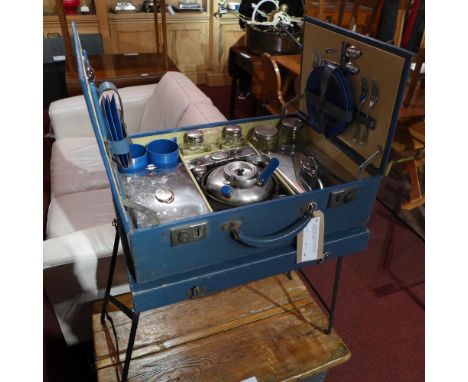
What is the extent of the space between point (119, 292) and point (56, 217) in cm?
47

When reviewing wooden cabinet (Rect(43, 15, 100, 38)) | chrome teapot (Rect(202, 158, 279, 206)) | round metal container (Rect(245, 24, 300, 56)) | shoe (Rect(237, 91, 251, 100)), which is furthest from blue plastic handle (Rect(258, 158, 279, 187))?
wooden cabinet (Rect(43, 15, 100, 38))

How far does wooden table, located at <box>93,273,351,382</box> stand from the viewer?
1153 millimetres

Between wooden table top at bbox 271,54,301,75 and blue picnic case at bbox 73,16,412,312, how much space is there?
1.47 metres

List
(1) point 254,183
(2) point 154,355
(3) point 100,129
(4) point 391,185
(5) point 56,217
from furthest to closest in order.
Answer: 1. (4) point 391,185
2. (5) point 56,217
3. (2) point 154,355
4. (1) point 254,183
5. (3) point 100,129

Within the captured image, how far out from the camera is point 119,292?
4.61 feet

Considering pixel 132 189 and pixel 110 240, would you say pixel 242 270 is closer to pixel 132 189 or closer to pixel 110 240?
pixel 132 189

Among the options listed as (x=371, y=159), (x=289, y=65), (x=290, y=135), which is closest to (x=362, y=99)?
(x=371, y=159)

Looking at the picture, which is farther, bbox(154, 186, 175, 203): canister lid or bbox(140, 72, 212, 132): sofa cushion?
bbox(140, 72, 212, 132): sofa cushion

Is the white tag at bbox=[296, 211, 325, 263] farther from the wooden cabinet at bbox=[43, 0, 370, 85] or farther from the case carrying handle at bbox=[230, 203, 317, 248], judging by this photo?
the wooden cabinet at bbox=[43, 0, 370, 85]

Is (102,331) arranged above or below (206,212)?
below

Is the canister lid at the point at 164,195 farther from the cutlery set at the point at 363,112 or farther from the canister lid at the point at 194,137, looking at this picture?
the cutlery set at the point at 363,112

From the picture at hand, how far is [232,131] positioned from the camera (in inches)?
41.9

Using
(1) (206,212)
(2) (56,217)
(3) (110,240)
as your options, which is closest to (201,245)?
(1) (206,212)

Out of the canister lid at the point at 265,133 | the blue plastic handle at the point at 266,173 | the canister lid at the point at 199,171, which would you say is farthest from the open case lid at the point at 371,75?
the canister lid at the point at 199,171
